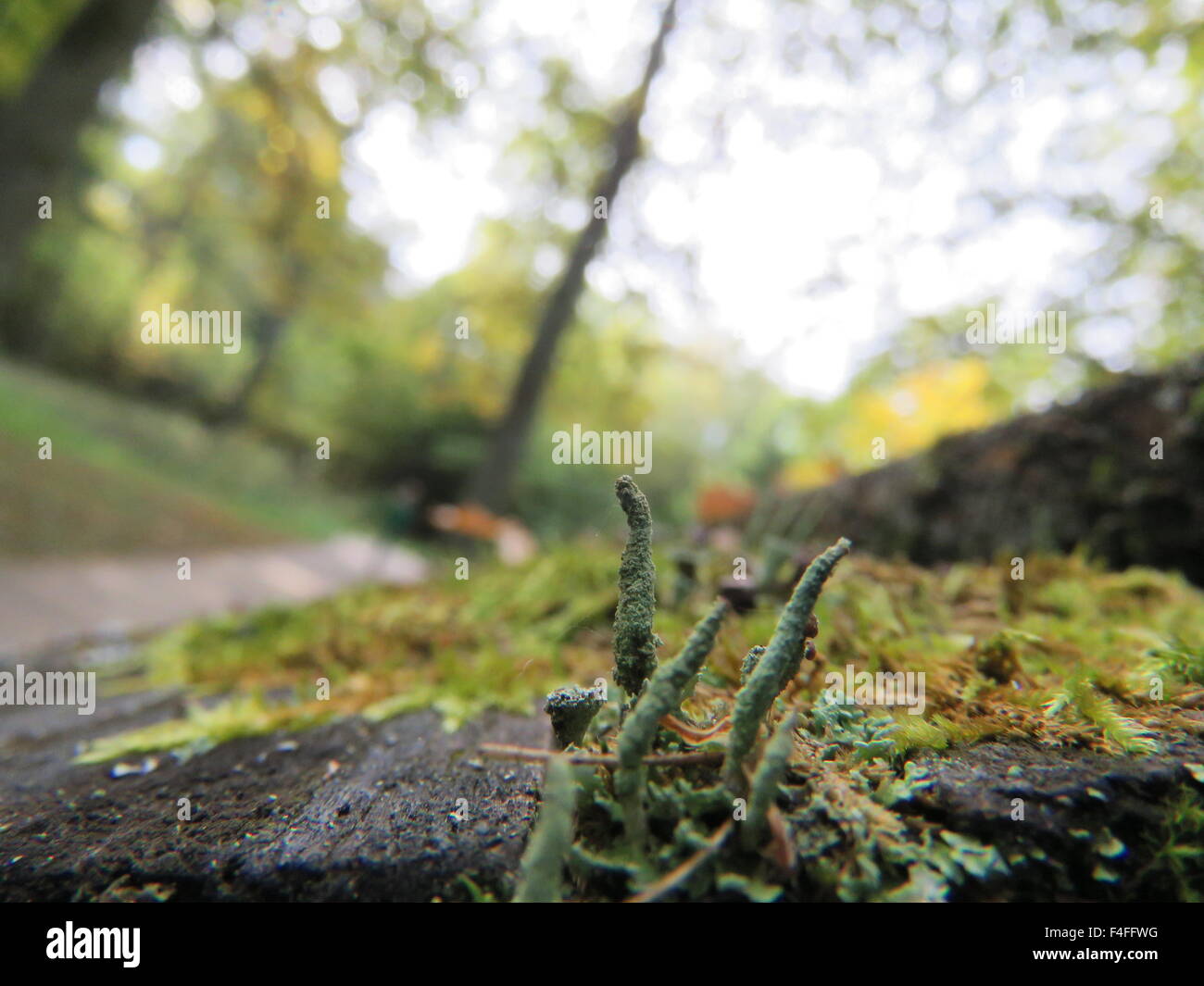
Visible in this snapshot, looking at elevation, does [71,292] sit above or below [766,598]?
above

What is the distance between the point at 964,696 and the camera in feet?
3.36

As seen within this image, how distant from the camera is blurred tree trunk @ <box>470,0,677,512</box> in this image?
6.87 metres

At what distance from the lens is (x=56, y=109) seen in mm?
5230

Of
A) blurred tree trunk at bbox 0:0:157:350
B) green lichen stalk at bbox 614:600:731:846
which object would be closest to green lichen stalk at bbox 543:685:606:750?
green lichen stalk at bbox 614:600:731:846

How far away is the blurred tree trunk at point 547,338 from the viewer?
6.87 metres

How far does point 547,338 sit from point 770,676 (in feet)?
21.7

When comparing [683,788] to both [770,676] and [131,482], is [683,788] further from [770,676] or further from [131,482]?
[131,482]

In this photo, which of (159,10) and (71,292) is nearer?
(159,10)

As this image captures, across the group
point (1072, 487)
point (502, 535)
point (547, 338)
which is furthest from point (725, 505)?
point (547, 338)

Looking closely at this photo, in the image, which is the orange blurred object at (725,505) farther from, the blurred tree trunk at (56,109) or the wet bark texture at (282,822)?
the blurred tree trunk at (56,109)

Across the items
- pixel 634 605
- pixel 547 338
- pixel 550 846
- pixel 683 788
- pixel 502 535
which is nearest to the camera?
pixel 550 846
